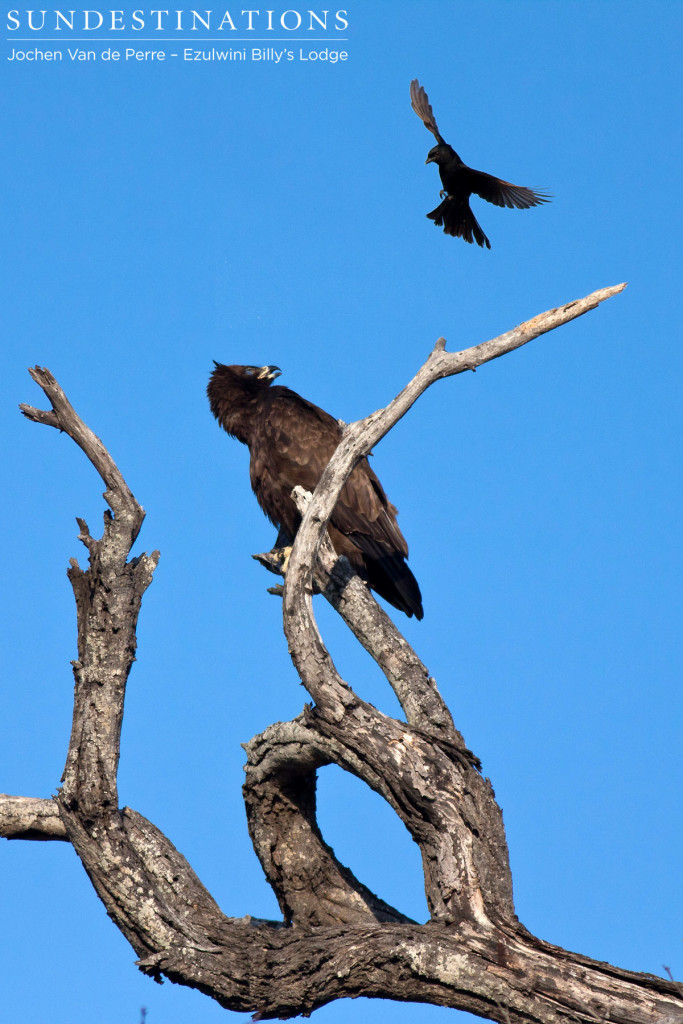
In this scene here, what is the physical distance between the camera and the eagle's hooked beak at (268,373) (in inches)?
352

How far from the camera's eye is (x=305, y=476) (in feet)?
25.9

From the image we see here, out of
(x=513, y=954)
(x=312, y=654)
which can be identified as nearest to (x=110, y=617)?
(x=312, y=654)

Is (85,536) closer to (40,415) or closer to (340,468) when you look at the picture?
(40,415)

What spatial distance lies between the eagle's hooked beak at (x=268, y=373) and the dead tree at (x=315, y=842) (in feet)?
12.6

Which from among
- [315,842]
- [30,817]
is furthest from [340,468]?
[30,817]

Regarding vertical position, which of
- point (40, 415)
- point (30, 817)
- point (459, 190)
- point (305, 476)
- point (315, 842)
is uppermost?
point (459, 190)

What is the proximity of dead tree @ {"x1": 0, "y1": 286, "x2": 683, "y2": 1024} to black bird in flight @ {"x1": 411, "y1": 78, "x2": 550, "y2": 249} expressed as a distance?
2565 mm

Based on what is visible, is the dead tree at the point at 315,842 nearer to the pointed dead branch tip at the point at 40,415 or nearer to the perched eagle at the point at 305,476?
the pointed dead branch tip at the point at 40,415

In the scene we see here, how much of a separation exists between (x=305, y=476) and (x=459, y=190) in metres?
2.37

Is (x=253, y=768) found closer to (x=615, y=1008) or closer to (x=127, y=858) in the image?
(x=127, y=858)

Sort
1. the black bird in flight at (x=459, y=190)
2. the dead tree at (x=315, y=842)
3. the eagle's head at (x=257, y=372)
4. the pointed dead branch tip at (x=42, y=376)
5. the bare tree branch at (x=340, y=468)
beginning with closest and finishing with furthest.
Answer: the dead tree at (x=315, y=842), the bare tree branch at (x=340, y=468), the pointed dead branch tip at (x=42, y=376), the black bird in flight at (x=459, y=190), the eagle's head at (x=257, y=372)

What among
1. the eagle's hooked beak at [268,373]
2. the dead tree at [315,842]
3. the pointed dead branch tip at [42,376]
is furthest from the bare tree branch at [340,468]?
the eagle's hooked beak at [268,373]

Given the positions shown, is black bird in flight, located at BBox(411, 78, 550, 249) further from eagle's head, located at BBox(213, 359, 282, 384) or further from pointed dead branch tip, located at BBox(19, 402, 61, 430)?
pointed dead branch tip, located at BBox(19, 402, 61, 430)

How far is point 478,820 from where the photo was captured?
491cm
